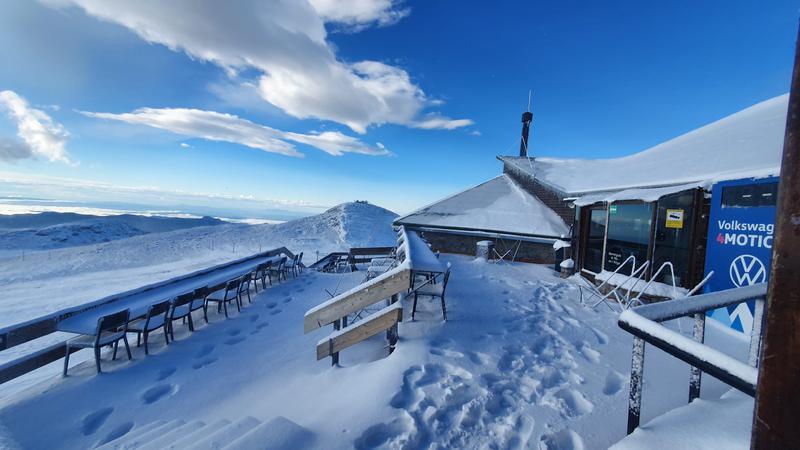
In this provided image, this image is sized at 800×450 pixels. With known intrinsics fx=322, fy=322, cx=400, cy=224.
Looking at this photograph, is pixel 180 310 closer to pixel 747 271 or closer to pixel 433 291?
pixel 433 291

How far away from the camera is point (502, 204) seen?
15.0 metres

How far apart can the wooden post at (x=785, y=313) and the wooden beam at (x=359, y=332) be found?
10.0 feet

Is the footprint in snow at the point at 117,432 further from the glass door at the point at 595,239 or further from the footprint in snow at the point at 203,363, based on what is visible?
the glass door at the point at 595,239

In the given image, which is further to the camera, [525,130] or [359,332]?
[525,130]

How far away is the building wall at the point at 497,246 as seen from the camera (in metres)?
12.7

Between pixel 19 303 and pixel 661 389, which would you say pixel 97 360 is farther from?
pixel 19 303

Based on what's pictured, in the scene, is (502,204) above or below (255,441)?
above

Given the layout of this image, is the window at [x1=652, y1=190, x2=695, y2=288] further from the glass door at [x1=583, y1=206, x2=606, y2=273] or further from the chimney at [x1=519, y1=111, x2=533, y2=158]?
the chimney at [x1=519, y1=111, x2=533, y2=158]

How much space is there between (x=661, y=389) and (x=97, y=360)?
7071mm

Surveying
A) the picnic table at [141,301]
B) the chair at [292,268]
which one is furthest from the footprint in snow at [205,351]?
the chair at [292,268]

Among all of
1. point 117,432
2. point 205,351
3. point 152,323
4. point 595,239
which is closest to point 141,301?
point 152,323

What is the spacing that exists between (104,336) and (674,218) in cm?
1069

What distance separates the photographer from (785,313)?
3.15 ft

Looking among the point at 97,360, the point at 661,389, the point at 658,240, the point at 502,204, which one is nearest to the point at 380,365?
the point at 661,389
